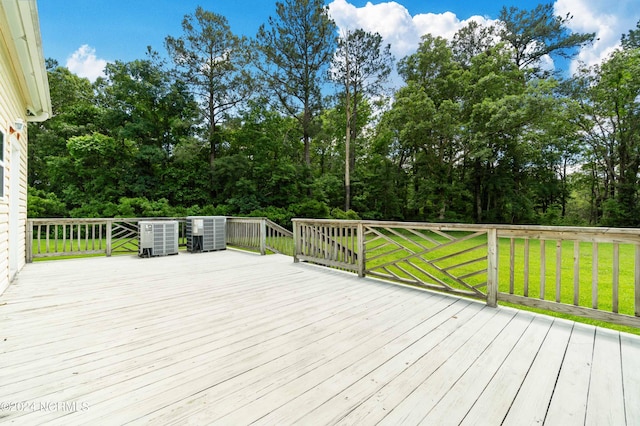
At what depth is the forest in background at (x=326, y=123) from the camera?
13250 mm

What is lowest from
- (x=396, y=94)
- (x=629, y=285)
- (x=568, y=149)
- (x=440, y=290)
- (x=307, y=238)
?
(x=629, y=285)

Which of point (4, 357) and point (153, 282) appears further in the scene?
point (153, 282)

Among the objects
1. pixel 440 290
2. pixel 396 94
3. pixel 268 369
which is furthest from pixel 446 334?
pixel 396 94

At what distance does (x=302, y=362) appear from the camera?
6.20 ft

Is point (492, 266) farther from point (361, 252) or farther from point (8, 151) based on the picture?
point (8, 151)

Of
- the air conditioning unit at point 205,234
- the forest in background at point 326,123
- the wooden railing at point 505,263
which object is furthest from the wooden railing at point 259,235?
the forest in background at point 326,123

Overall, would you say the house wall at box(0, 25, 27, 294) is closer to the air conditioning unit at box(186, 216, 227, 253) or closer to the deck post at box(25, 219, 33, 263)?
the deck post at box(25, 219, 33, 263)

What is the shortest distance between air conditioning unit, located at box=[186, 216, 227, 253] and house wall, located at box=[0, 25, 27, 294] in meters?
2.89

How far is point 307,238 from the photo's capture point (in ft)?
18.1

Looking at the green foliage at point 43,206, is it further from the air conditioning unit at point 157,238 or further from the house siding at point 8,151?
the house siding at point 8,151

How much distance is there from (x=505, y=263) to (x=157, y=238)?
27.8ft

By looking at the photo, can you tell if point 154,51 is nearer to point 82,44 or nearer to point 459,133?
point 82,44

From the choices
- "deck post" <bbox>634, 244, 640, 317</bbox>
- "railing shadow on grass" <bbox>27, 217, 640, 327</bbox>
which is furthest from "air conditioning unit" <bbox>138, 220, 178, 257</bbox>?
"deck post" <bbox>634, 244, 640, 317</bbox>

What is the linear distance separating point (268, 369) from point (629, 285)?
6.79m
